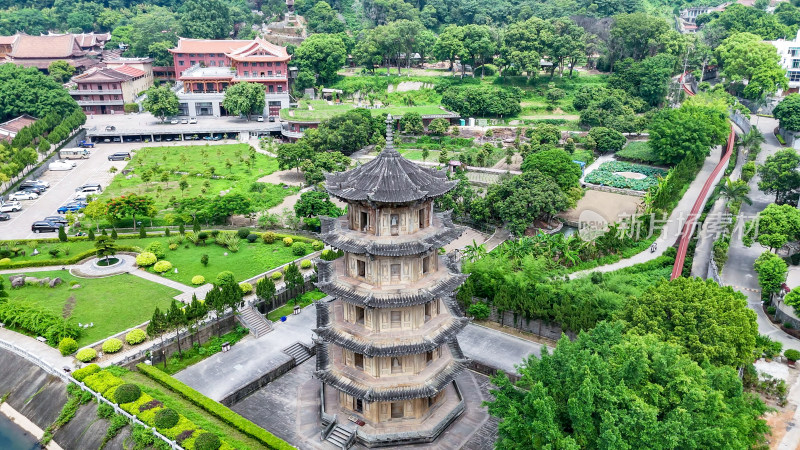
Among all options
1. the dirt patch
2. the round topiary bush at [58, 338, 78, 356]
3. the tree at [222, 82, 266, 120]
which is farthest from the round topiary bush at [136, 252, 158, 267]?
the tree at [222, 82, 266, 120]

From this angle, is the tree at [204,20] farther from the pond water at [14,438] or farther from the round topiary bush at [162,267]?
the pond water at [14,438]

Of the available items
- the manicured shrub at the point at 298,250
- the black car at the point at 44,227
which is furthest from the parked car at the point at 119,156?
the manicured shrub at the point at 298,250

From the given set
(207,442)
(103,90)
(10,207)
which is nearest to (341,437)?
(207,442)

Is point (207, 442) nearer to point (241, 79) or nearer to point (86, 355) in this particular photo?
point (86, 355)

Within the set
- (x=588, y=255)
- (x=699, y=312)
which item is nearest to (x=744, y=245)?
(x=588, y=255)

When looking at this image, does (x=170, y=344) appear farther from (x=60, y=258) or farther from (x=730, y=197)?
(x=730, y=197)

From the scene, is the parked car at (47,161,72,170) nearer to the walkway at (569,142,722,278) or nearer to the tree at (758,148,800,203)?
the walkway at (569,142,722,278)
